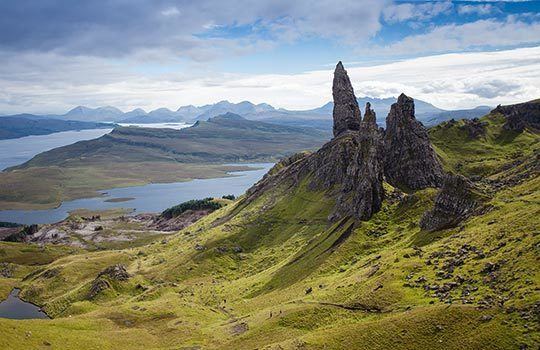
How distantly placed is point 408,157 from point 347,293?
86666 millimetres

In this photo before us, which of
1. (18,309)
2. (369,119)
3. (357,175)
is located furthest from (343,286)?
(18,309)

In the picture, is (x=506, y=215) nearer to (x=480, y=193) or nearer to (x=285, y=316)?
(x=480, y=193)

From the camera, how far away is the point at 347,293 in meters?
87.6

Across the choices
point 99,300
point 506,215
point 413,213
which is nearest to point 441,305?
point 506,215

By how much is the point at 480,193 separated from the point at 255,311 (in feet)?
188

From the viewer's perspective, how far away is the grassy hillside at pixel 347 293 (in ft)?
216

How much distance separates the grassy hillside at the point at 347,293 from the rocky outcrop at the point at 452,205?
10.7 ft

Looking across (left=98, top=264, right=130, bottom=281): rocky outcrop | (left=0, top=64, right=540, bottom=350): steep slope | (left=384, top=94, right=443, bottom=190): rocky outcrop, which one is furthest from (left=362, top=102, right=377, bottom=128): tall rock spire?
(left=98, top=264, right=130, bottom=281): rocky outcrop

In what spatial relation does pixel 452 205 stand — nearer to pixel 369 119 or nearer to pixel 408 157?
pixel 408 157

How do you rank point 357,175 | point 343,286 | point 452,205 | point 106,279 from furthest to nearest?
point 106,279
point 357,175
point 452,205
point 343,286

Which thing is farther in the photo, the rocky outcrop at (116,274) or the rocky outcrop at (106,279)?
the rocky outcrop at (116,274)

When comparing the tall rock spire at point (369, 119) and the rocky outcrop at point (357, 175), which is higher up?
the tall rock spire at point (369, 119)

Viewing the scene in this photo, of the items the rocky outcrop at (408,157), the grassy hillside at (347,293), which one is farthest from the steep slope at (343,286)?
the rocky outcrop at (408,157)

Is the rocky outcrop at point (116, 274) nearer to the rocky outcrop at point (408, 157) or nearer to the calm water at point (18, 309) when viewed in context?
the calm water at point (18, 309)
